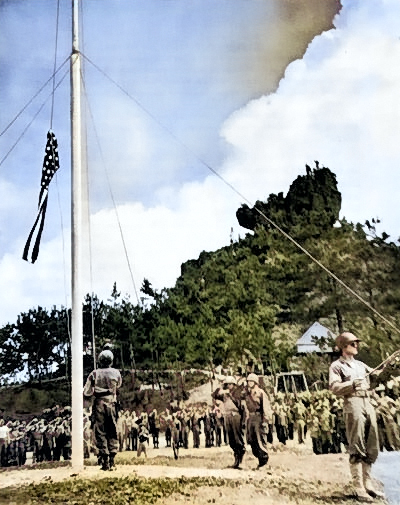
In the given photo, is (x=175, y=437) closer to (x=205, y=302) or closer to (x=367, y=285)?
(x=205, y=302)

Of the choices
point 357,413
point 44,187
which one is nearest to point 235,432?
point 357,413

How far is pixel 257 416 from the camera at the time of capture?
4.25 metres

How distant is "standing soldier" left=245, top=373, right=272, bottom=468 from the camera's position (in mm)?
4199

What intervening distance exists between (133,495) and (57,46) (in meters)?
3.19

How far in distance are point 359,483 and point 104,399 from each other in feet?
5.56

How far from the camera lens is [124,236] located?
4695 millimetres

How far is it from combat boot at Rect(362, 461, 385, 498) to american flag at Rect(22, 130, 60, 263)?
2.62 metres

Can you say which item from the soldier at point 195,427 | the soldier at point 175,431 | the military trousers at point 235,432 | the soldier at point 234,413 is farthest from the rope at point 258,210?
the soldier at point 175,431

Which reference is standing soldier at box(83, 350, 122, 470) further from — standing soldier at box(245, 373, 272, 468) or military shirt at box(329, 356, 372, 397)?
military shirt at box(329, 356, 372, 397)

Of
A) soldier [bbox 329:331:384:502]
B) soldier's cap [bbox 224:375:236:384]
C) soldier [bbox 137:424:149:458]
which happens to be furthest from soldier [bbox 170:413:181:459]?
soldier [bbox 329:331:384:502]

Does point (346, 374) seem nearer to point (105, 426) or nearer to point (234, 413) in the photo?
point (234, 413)

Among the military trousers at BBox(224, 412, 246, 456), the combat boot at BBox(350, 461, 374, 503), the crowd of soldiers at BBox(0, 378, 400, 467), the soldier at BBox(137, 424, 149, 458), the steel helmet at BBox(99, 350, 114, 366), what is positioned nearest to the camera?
the combat boot at BBox(350, 461, 374, 503)

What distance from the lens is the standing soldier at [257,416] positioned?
4.20 meters

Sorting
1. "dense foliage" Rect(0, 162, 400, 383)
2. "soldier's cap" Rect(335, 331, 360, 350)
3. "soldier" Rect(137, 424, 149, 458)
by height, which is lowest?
"soldier" Rect(137, 424, 149, 458)
